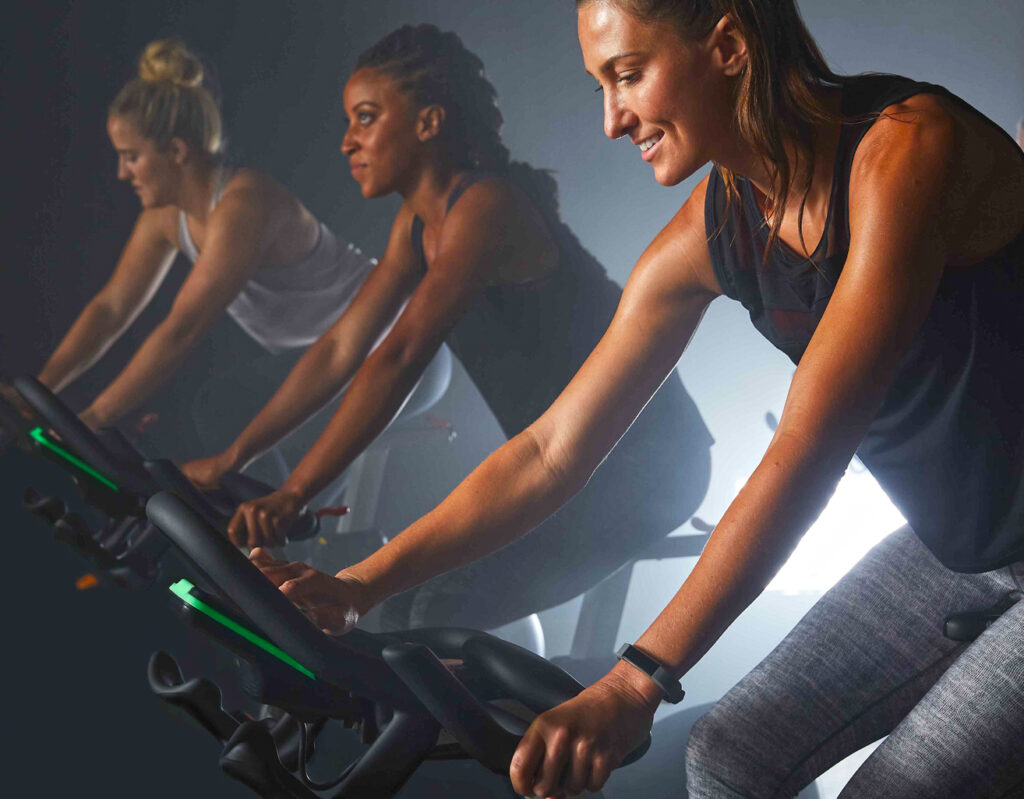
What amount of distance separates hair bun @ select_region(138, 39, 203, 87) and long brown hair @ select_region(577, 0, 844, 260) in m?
1.98

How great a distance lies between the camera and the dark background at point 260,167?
64.9 inches

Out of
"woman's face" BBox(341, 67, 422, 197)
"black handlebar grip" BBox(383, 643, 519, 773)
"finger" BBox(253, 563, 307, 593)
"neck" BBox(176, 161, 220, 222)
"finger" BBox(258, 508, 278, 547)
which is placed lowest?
"black handlebar grip" BBox(383, 643, 519, 773)

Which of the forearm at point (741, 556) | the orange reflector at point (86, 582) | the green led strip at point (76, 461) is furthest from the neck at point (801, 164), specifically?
the orange reflector at point (86, 582)

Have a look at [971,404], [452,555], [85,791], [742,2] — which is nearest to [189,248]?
[85,791]

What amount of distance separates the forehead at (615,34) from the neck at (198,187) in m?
1.84

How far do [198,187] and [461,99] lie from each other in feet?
2.93

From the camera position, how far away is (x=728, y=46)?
0.85m

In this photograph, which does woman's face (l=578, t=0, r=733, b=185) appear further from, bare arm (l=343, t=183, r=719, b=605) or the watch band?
the watch band

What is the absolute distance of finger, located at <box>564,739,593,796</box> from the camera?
0.58 metres

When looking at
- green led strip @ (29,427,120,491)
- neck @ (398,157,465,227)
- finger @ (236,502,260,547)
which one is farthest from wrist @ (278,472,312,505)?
neck @ (398,157,465,227)

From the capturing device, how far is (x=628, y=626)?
186 cm

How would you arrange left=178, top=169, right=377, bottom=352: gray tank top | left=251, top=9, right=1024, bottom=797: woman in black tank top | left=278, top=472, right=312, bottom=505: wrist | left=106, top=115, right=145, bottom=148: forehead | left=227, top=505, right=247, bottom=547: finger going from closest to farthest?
left=251, top=9, right=1024, bottom=797: woman in black tank top, left=227, top=505, right=247, bottom=547: finger, left=278, top=472, right=312, bottom=505: wrist, left=178, top=169, right=377, bottom=352: gray tank top, left=106, top=115, right=145, bottom=148: forehead

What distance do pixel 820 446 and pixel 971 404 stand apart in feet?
0.75

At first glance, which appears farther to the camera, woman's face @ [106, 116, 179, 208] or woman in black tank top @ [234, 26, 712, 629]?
woman's face @ [106, 116, 179, 208]
